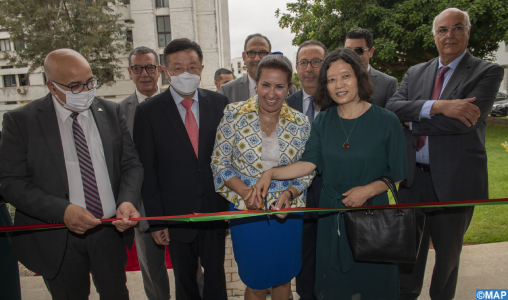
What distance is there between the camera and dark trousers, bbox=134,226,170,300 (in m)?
3.22

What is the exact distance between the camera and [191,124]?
8.77ft

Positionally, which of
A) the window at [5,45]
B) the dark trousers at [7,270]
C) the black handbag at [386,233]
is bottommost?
the dark trousers at [7,270]

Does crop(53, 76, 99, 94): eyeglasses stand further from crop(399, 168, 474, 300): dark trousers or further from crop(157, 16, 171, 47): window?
crop(157, 16, 171, 47): window

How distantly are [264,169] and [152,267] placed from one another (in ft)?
5.67

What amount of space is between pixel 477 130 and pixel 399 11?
31.9ft

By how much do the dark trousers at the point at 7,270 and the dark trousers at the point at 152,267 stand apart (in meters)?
1.05

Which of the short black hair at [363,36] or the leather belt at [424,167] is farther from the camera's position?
the short black hair at [363,36]

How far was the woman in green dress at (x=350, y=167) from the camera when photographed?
7.24 feet

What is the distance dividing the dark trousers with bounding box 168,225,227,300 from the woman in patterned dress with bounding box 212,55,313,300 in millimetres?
275

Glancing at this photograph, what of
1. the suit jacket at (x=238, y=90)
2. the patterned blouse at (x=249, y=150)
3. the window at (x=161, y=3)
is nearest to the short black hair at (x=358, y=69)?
the patterned blouse at (x=249, y=150)

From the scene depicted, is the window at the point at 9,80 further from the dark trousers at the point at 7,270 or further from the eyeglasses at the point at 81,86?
the eyeglasses at the point at 81,86

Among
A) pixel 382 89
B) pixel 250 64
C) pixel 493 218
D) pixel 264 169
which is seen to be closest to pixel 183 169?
pixel 264 169

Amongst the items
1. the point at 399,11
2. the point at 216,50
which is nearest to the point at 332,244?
the point at 399,11

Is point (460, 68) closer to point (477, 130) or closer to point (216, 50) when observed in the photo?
point (477, 130)
